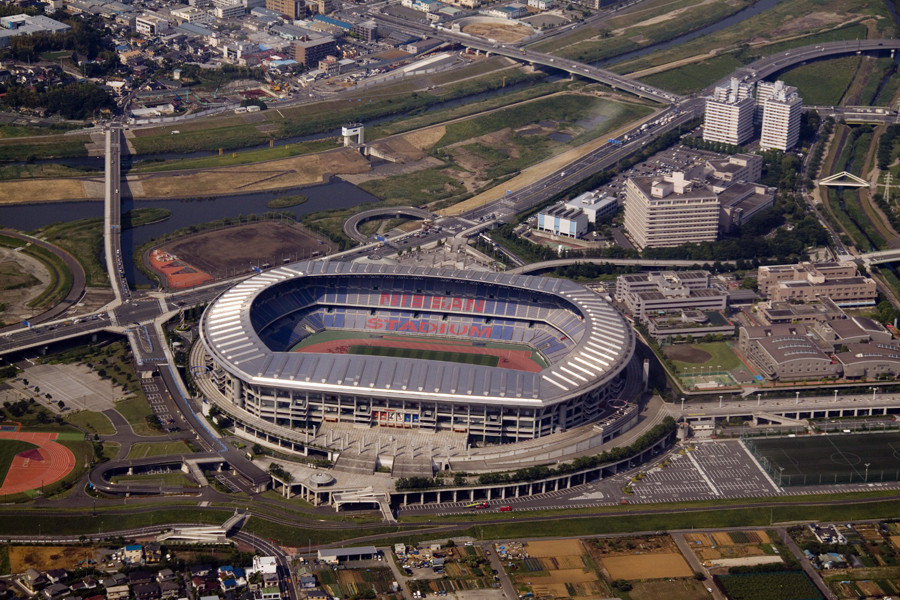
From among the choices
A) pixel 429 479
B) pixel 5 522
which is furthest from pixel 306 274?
pixel 5 522

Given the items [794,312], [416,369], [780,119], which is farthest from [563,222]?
[416,369]

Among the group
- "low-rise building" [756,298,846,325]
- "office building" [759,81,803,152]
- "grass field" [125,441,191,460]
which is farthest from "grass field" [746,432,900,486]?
"office building" [759,81,803,152]

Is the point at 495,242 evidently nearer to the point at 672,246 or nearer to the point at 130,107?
the point at 672,246

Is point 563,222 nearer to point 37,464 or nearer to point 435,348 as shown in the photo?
point 435,348

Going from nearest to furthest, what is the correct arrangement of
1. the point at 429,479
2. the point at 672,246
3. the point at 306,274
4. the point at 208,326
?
the point at 429,479
the point at 208,326
the point at 306,274
the point at 672,246

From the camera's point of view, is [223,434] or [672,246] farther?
[672,246]

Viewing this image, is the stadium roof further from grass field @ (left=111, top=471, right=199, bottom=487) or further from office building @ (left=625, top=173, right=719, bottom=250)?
office building @ (left=625, top=173, right=719, bottom=250)
